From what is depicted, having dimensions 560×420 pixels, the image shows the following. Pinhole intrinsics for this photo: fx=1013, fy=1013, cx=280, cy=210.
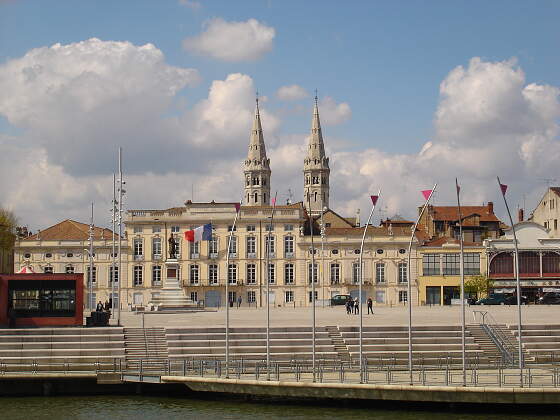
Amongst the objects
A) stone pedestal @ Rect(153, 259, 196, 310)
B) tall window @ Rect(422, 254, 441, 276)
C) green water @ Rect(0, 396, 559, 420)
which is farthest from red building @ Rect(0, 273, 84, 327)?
tall window @ Rect(422, 254, 441, 276)

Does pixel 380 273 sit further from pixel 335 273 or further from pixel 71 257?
pixel 71 257

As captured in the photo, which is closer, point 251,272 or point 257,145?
point 251,272

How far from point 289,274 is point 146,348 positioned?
59.1 m

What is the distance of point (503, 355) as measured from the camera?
45562mm

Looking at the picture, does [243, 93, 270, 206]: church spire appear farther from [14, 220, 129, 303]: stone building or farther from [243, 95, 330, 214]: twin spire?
[14, 220, 129, 303]: stone building

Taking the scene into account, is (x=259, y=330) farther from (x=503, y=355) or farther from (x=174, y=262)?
(x=174, y=262)

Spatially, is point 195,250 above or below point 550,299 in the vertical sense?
above

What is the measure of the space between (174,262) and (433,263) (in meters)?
30.0

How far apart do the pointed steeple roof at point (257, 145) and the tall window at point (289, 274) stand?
57.7 metres

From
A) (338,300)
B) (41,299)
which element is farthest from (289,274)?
(41,299)

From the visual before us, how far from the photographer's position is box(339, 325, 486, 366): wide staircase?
44562 millimetres

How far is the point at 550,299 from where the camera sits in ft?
315

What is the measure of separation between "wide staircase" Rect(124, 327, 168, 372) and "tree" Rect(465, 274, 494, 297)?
5329 cm

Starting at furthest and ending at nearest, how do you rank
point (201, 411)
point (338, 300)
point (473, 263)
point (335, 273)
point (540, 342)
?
point (335, 273) < point (473, 263) < point (338, 300) < point (540, 342) < point (201, 411)
